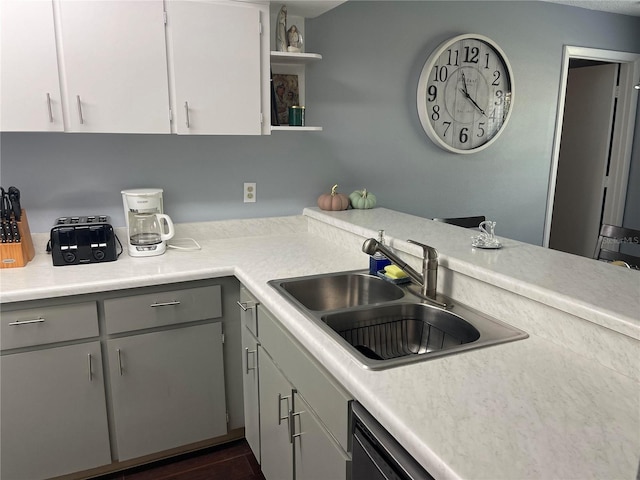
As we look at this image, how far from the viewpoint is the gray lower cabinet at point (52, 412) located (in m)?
1.85

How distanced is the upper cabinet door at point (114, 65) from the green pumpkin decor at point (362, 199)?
1.14 metres

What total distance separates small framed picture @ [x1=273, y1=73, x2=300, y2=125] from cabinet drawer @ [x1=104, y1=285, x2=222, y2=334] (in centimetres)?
102

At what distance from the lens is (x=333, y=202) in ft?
8.82

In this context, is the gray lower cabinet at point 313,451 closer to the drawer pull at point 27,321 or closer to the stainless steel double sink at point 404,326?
the stainless steel double sink at point 404,326

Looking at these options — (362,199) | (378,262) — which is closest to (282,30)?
(362,199)

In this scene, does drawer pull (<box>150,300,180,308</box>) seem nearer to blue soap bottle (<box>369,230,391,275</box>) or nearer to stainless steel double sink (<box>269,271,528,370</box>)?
stainless steel double sink (<box>269,271,528,370</box>)

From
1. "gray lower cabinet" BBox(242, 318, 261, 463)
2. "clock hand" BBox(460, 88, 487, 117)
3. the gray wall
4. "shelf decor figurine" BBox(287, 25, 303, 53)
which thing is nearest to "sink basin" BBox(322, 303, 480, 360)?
"gray lower cabinet" BBox(242, 318, 261, 463)

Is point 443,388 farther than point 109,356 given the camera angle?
No

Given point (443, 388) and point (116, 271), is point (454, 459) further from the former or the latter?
point (116, 271)

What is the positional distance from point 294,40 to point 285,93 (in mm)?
296

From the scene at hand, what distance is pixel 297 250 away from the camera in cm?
238

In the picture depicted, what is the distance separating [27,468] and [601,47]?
431 cm

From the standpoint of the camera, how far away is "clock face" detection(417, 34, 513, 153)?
9.91ft

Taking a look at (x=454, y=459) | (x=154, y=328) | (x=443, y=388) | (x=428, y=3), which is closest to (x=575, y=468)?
(x=454, y=459)
